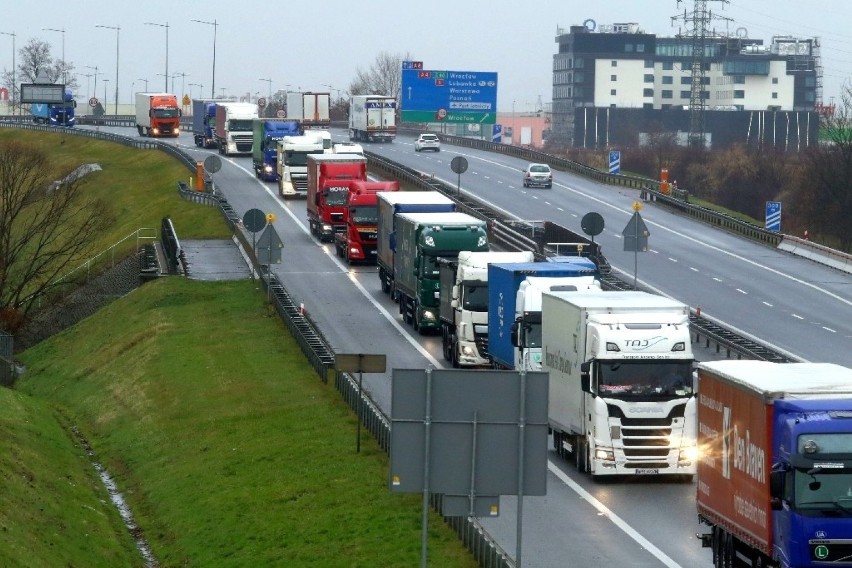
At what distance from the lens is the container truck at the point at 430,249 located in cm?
4812

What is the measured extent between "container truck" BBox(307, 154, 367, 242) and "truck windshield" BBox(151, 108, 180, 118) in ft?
226

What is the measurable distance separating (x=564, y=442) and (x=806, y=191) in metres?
78.6

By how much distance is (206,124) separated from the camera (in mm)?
122438

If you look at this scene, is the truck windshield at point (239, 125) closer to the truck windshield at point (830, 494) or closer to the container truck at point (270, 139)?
the container truck at point (270, 139)

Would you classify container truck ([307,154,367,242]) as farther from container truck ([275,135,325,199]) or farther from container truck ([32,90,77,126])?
container truck ([32,90,77,126])

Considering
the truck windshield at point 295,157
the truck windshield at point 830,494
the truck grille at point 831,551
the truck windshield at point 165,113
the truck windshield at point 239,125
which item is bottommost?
the truck grille at point 831,551

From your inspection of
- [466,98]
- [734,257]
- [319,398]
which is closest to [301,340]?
[319,398]

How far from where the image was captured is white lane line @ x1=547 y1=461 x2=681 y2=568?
78.6 feet

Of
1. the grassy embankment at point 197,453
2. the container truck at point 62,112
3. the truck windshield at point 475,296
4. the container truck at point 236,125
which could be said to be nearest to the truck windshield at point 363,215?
the grassy embankment at point 197,453

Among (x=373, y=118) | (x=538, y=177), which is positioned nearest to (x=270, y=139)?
(x=538, y=177)

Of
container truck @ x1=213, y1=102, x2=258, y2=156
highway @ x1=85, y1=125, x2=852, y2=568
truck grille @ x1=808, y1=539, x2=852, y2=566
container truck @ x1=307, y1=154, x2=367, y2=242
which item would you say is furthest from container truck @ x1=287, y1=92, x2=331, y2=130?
truck grille @ x1=808, y1=539, x2=852, y2=566

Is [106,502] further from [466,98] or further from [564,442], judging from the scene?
[466,98]

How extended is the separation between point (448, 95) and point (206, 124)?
61.6 ft

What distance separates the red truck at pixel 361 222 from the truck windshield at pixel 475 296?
20.1 meters
